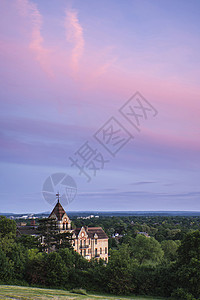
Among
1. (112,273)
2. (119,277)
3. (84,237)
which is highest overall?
(84,237)

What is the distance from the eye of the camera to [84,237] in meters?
63.7

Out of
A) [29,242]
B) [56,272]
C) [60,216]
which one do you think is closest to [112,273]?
[56,272]

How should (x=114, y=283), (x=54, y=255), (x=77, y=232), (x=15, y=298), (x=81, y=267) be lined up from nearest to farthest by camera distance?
1. (x=15, y=298)
2. (x=114, y=283)
3. (x=54, y=255)
4. (x=81, y=267)
5. (x=77, y=232)

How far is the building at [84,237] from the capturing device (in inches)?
2351

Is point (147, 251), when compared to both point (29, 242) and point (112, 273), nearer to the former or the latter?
point (29, 242)

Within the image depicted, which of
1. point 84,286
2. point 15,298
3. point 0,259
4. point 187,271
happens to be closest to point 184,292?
point 187,271

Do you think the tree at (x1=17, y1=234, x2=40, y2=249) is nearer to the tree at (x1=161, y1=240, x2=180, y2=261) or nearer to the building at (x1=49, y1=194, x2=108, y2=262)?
the building at (x1=49, y1=194, x2=108, y2=262)

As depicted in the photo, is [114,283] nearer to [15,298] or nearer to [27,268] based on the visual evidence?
[27,268]

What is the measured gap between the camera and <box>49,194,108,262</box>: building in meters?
59.7

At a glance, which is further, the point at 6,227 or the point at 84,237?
the point at 84,237

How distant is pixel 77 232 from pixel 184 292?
3289 centimetres

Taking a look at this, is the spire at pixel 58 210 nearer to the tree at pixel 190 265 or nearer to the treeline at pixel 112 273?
the treeline at pixel 112 273

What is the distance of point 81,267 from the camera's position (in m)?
41.4

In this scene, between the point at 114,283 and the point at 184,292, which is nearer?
the point at 184,292
